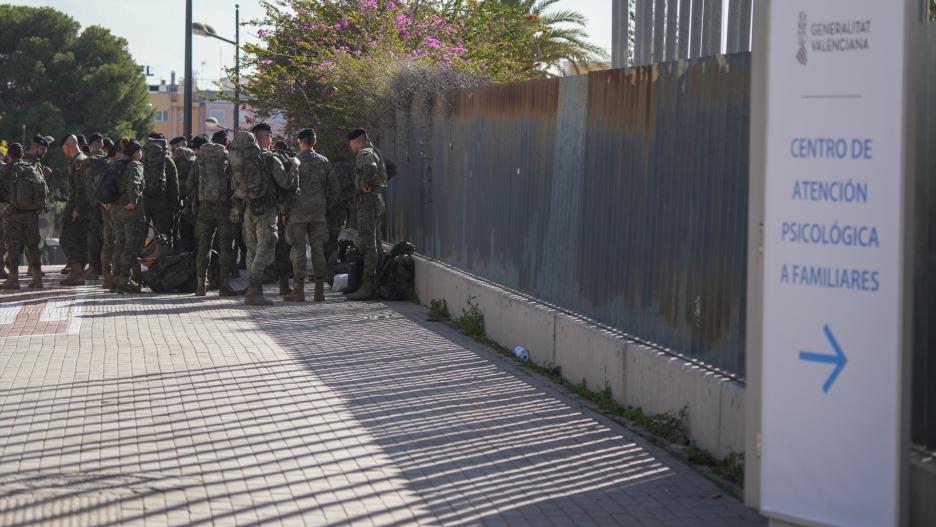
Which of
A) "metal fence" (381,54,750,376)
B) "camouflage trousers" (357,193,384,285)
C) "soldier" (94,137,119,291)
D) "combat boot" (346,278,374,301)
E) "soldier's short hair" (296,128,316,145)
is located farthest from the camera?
"soldier" (94,137,119,291)

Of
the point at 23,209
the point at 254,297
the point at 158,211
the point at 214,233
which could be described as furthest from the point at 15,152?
the point at 254,297

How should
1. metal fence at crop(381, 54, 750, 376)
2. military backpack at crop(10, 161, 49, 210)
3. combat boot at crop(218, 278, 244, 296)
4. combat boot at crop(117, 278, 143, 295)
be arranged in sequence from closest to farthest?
metal fence at crop(381, 54, 750, 376)
combat boot at crop(218, 278, 244, 296)
combat boot at crop(117, 278, 143, 295)
military backpack at crop(10, 161, 49, 210)

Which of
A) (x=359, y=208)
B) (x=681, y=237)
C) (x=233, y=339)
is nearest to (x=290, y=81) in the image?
(x=359, y=208)

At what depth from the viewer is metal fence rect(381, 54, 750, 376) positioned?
25.3 ft

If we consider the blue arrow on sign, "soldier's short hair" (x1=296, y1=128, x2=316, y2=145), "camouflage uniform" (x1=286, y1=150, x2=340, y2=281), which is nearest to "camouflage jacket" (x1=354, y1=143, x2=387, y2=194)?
"camouflage uniform" (x1=286, y1=150, x2=340, y2=281)

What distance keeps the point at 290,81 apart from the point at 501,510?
19.2 metres

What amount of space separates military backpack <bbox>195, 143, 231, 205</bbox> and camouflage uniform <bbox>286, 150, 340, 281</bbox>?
1014 millimetres

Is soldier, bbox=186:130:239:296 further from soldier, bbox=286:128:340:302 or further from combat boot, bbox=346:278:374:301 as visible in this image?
combat boot, bbox=346:278:374:301

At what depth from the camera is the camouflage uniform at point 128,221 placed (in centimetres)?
1681

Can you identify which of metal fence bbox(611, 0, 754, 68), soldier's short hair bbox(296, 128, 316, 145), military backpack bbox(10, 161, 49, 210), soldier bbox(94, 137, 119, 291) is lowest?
soldier bbox(94, 137, 119, 291)

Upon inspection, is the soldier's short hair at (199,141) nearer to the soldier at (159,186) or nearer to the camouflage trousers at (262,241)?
the soldier at (159,186)

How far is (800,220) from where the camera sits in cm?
535

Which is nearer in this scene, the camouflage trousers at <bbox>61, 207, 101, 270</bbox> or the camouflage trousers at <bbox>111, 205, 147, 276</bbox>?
the camouflage trousers at <bbox>111, 205, 147, 276</bbox>

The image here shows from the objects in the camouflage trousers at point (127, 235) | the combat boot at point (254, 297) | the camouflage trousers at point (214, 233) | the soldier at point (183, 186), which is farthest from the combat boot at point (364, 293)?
the soldier at point (183, 186)
